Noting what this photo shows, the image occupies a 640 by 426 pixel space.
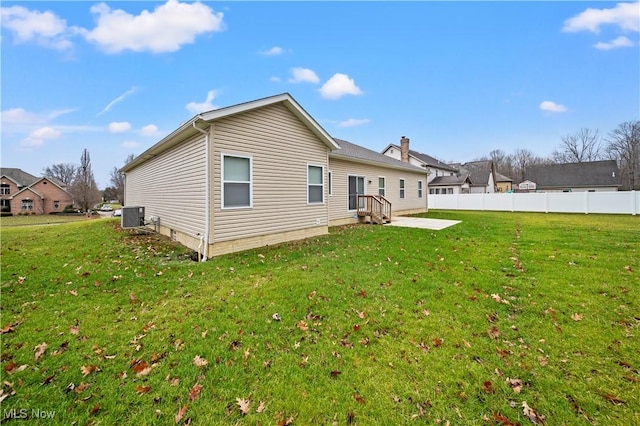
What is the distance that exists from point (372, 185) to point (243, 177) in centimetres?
885

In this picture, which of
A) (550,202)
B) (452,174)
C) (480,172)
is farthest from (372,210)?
(480,172)

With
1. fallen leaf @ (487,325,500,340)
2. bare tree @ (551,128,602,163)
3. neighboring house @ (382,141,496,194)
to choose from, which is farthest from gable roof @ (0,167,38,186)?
bare tree @ (551,128,602,163)

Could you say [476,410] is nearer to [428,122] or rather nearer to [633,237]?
[633,237]

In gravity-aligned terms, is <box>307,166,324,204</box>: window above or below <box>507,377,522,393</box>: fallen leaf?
above

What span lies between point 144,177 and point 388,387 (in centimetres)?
1523

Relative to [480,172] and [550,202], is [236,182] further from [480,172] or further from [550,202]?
[480,172]

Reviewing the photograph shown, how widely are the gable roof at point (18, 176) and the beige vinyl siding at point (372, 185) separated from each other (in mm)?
53973

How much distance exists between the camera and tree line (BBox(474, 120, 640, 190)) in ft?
116

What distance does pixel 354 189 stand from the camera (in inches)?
529

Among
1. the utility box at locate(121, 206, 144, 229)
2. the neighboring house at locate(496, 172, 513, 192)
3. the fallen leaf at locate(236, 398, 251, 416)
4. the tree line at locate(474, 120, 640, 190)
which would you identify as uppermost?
the tree line at locate(474, 120, 640, 190)

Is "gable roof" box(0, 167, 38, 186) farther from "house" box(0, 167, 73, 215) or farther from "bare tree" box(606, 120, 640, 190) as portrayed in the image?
"bare tree" box(606, 120, 640, 190)

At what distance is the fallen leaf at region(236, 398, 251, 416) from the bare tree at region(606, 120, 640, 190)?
52735mm

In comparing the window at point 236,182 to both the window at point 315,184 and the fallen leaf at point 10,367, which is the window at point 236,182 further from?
the fallen leaf at point 10,367

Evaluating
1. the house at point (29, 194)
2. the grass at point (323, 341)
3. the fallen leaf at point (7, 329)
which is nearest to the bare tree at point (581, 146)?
the grass at point (323, 341)
